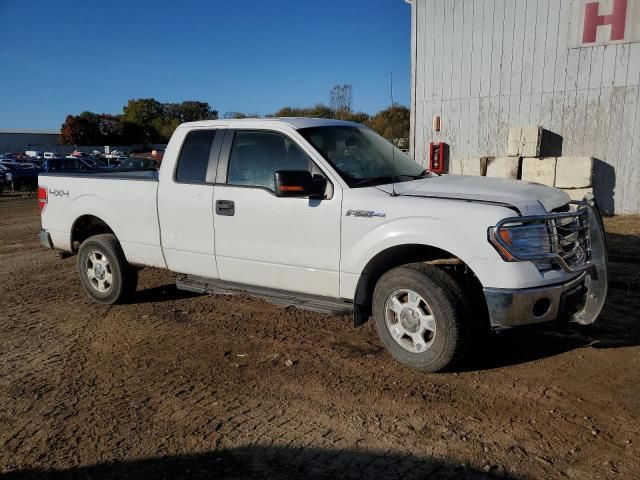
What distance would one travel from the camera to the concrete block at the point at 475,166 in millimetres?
12180

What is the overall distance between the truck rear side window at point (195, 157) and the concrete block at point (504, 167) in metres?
7.91

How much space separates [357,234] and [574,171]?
854 cm

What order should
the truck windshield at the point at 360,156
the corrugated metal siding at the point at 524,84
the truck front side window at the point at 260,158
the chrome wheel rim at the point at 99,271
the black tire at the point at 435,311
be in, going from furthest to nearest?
the corrugated metal siding at the point at 524,84 → the chrome wheel rim at the point at 99,271 → the truck front side window at the point at 260,158 → the truck windshield at the point at 360,156 → the black tire at the point at 435,311

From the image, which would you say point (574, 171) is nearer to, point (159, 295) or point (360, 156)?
point (360, 156)

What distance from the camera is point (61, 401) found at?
13.2 ft

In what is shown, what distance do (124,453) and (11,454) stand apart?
0.68m

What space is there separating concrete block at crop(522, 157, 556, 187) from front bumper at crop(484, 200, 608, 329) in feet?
25.6

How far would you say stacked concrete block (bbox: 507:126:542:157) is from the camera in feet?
37.9

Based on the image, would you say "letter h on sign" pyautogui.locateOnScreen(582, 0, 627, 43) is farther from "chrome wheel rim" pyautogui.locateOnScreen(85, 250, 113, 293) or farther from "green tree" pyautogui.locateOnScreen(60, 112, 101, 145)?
"green tree" pyautogui.locateOnScreen(60, 112, 101, 145)

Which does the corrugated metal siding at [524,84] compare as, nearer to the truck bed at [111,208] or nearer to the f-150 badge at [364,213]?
the truck bed at [111,208]

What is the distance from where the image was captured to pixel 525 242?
12.7 ft

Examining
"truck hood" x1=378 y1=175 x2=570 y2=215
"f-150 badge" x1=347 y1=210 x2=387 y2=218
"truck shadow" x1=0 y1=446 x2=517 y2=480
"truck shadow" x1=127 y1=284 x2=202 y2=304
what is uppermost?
"truck hood" x1=378 y1=175 x2=570 y2=215

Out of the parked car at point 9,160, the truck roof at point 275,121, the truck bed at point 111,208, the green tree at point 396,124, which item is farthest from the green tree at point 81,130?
the truck roof at point 275,121

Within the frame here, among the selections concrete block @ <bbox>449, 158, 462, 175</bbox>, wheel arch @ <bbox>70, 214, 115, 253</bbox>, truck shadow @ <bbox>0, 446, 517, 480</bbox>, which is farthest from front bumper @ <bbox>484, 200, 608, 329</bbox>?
concrete block @ <bbox>449, 158, 462, 175</bbox>
